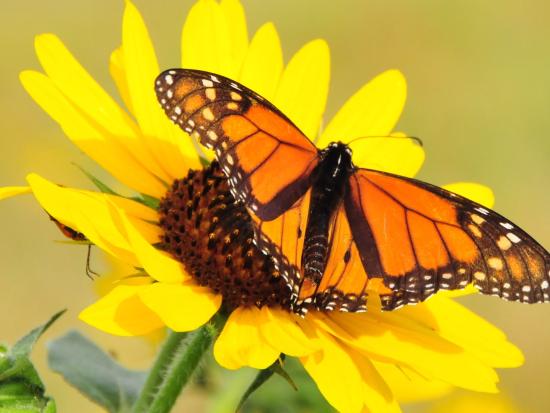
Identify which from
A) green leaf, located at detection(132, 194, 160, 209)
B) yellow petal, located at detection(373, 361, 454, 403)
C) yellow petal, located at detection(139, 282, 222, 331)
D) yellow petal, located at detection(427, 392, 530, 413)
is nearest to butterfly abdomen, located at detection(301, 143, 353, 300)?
yellow petal, located at detection(139, 282, 222, 331)

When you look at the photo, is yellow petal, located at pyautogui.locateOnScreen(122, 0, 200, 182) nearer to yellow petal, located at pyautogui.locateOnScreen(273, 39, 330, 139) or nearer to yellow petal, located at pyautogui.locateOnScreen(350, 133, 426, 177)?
yellow petal, located at pyautogui.locateOnScreen(273, 39, 330, 139)

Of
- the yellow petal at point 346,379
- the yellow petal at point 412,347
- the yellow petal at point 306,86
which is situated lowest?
the yellow petal at point 346,379

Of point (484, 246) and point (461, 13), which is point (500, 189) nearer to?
point (461, 13)

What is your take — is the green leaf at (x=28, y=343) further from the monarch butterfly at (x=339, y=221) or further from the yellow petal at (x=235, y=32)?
the yellow petal at (x=235, y=32)

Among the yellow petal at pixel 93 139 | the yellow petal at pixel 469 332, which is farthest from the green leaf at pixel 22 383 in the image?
the yellow petal at pixel 469 332

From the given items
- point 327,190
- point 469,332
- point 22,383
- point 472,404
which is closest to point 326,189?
point 327,190
